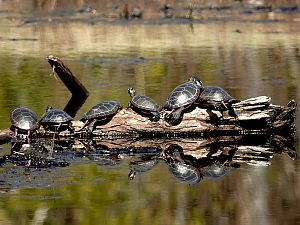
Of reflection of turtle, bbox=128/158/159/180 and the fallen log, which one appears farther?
the fallen log

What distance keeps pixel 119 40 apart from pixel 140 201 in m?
16.4

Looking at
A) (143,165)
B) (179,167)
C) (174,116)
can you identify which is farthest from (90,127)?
(179,167)

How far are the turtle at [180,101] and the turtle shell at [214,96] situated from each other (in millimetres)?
106

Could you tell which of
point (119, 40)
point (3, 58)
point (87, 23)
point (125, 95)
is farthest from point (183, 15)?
point (125, 95)

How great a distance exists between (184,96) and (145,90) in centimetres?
389

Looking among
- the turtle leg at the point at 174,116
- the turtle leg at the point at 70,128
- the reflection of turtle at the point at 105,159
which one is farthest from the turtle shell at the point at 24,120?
the turtle leg at the point at 174,116

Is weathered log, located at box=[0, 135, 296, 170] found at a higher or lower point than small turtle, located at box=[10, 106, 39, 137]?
lower

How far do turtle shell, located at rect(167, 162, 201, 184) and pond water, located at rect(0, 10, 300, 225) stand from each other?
3.9 inches

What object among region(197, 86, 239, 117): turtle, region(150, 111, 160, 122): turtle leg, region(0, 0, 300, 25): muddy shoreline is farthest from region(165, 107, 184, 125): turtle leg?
region(0, 0, 300, 25): muddy shoreline

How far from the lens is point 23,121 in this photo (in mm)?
11602

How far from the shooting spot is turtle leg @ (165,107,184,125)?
466 inches

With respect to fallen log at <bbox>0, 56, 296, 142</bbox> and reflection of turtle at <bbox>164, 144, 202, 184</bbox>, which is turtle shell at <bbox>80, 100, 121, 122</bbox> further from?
reflection of turtle at <bbox>164, 144, 202, 184</bbox>

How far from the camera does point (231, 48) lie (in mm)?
22875

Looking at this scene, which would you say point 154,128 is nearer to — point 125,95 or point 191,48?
point 125,95
